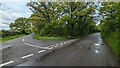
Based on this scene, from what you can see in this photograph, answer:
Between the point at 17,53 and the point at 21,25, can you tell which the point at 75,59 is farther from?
the point at 21,25

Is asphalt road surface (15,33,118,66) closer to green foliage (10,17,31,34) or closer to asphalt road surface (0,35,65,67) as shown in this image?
asphalt road surface (0,35,65,67)

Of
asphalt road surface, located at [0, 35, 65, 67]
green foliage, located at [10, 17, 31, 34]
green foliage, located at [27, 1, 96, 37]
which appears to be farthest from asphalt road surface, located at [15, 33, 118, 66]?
green foliage, located at [10, 17, 31, 34]

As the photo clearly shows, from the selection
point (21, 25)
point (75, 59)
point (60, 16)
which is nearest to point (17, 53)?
point (75, 59)

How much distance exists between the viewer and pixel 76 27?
34.3m

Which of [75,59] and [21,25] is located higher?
[21,25]

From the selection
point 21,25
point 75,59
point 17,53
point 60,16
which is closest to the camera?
point 75,59

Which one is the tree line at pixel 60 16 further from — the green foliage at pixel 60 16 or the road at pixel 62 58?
the road at pixel 62 58

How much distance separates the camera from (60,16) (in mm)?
32438

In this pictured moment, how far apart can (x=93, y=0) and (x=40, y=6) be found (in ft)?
36.9

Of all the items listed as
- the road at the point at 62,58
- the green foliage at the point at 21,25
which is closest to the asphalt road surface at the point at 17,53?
the road at the point at 62,58

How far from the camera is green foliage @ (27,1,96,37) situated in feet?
101

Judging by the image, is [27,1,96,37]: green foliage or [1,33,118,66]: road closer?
[1,33,118,66]: road

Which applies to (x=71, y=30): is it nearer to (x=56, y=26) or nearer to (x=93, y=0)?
(x=56, y=26)

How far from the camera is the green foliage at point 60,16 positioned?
3088cm
